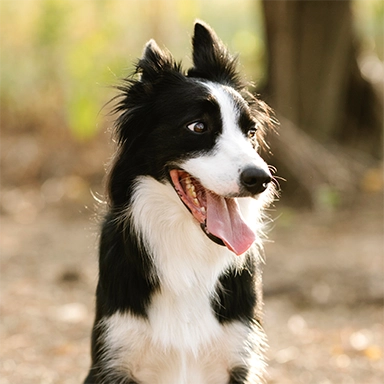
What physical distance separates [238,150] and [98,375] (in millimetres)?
1280

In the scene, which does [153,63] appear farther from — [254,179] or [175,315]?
[175,315]

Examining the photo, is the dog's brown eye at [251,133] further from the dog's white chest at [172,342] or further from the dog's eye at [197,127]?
the dog's white chest at [172,342]

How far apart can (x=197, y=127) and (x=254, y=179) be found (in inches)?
16.6

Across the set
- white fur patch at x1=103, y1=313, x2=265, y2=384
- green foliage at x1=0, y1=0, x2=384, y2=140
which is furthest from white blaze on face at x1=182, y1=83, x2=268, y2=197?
green foliage at x1=0, y1=0, x2=384, y2=140

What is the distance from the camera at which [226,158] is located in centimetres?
304

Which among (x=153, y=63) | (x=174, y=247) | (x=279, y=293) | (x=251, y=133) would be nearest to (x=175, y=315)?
(x=174, y=247)

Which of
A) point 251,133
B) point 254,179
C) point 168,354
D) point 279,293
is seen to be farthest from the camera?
point 279,293

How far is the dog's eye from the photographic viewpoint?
320 centimetres

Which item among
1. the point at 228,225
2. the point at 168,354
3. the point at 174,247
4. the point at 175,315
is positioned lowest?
the point at 168,354

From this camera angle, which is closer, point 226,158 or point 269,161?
point 226,158

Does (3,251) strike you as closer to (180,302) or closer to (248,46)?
(180,302)

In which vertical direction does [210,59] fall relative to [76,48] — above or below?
above

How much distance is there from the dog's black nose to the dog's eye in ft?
1.15

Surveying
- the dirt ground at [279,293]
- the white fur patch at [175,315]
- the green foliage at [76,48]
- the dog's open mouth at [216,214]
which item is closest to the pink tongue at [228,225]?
the dog's open mouth at [216,214]
